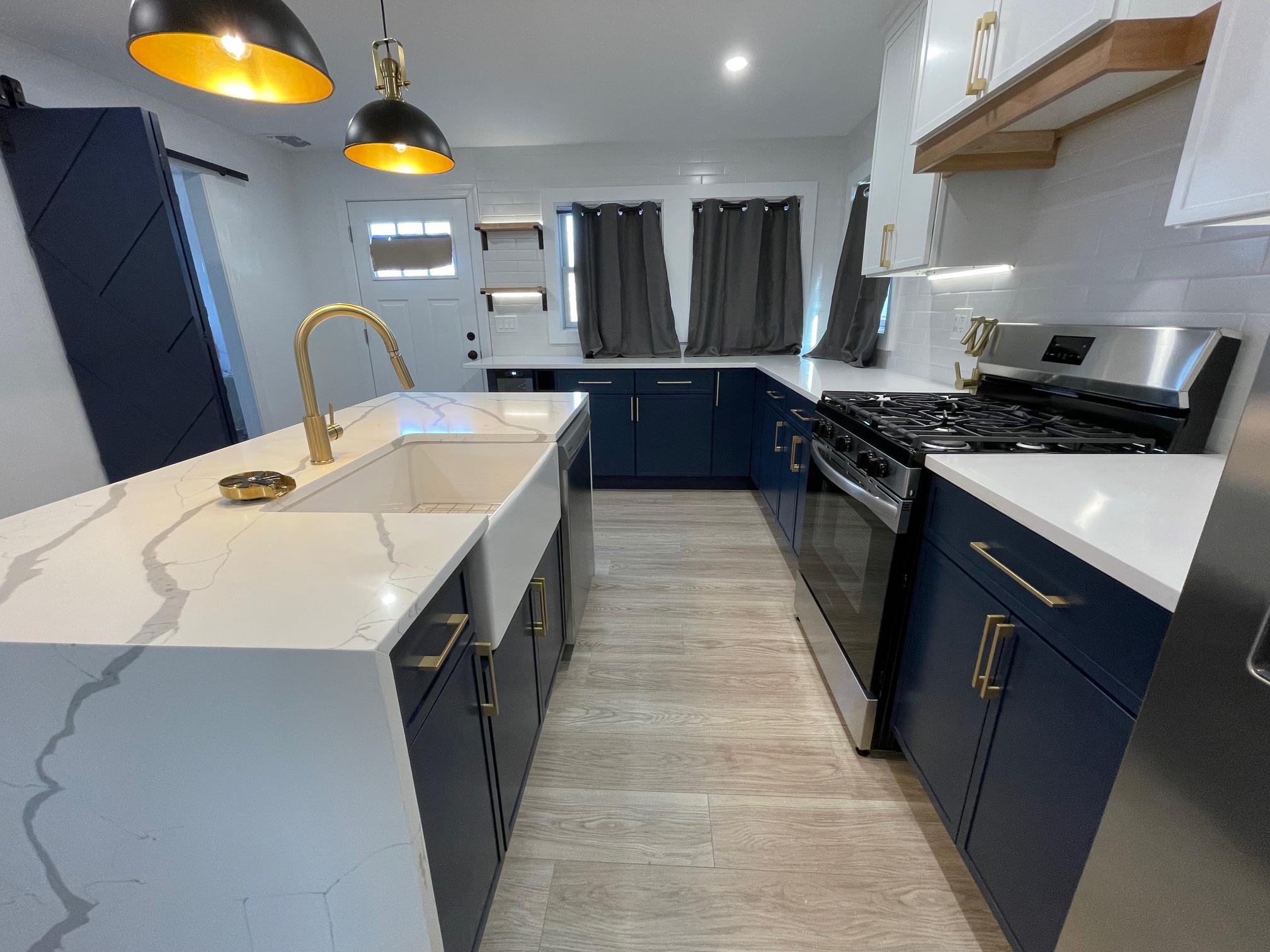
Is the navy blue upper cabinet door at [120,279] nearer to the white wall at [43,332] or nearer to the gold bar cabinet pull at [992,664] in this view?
the white wall at [43,332]

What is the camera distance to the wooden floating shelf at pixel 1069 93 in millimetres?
1014

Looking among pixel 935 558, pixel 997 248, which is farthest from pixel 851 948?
pixel 997 248

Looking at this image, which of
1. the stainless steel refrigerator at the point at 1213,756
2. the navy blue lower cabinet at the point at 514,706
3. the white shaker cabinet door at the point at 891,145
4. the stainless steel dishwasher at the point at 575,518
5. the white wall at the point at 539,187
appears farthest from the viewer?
the white wall at the point at 539,187

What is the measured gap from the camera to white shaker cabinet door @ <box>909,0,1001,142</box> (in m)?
A: 1.40

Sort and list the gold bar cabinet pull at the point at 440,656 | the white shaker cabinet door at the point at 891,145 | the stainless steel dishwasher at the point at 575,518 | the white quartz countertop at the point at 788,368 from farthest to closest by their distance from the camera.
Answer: the white quartz countertop at the point at 788,368 < the white shaker cabinet door at the point at 891,145 < the stainless steel dishwasher at the point at 575,518 < the gold bar cabinet pull at the point at 440,656

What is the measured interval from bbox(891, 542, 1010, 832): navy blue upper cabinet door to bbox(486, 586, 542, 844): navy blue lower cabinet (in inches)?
39.1

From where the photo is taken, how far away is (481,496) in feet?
5.25

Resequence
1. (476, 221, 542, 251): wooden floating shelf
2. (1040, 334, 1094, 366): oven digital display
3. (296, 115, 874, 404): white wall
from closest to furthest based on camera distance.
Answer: (1040, 334, 1094, 366): oven digital display < (296, 115, 874, 404): white wall < (476, 221, 542, 251): wooden floating shelf

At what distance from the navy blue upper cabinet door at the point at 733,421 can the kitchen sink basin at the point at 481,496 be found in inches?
86.4

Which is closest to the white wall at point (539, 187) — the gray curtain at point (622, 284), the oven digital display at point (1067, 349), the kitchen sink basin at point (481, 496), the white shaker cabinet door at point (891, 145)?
the gray curtain at point (622, 284)

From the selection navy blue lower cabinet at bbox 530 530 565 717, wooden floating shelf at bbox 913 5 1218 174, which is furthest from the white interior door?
wooden floating shelf at bbox 913 5 1218 174

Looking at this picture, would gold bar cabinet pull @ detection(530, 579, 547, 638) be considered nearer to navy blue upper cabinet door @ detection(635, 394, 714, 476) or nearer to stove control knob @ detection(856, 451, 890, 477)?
stove control knob @ detection(856, 451, 890, 477)

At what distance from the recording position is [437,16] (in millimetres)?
2113

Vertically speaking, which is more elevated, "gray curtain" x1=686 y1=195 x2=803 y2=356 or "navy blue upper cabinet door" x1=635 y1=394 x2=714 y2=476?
"gray curtain" x1=686 y1=195 x2=803 y2=356
